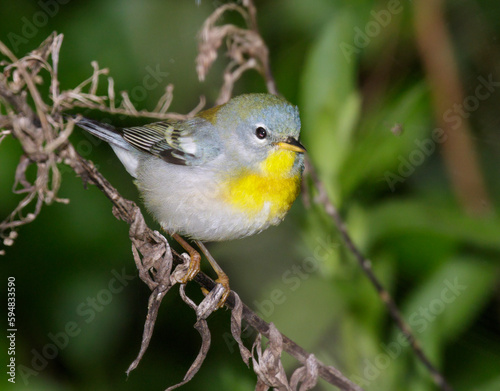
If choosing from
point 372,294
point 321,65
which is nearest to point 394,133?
point 321,65

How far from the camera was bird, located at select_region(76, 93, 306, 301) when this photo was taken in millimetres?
3111

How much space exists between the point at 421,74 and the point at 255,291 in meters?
2.28

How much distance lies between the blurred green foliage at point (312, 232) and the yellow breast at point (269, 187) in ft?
0.62

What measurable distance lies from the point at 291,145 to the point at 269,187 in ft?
0.89

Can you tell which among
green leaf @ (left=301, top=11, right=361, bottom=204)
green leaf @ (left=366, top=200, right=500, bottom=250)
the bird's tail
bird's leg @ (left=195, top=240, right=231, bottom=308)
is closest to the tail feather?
the bird's tail

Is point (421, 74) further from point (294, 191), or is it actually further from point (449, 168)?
point (294, 191)

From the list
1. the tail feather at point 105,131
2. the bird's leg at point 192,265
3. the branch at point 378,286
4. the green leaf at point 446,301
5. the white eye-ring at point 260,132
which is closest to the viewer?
the bird's leg at point 192,265

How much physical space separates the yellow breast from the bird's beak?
0.15 feet

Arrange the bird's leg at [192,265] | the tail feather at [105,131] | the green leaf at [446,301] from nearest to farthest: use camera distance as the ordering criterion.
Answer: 1. the bird's leg at [192,265]
2. the tail feather at [105,131]
3. the green leaf at [446,301]

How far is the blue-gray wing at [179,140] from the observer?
334 cm

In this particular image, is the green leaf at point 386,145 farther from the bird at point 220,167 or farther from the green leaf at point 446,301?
the green leaf at point 446,301

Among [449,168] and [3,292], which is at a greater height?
[449,168]

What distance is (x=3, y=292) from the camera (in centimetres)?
400

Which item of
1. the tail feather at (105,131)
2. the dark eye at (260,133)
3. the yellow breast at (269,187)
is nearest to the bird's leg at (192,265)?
the yellow breast at (269,187)
